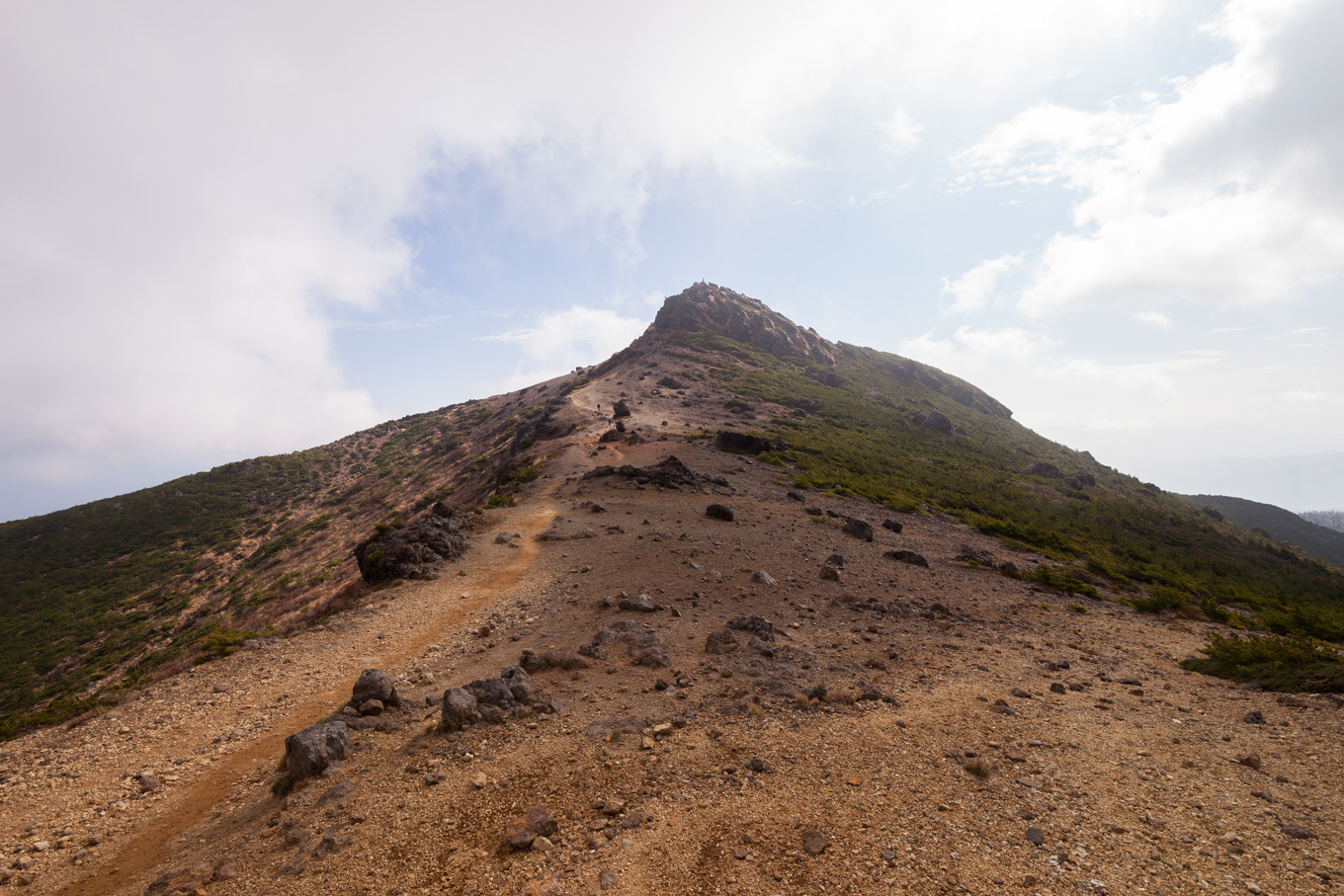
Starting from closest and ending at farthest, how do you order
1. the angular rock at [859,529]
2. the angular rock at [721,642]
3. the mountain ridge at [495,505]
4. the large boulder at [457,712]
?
the large boulder at [457,712] < the angular rock at [721,642] < the angular rock at [859,529] < the mountain ridge at [495,505]

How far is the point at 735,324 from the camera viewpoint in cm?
10462

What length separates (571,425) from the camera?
4994 cm

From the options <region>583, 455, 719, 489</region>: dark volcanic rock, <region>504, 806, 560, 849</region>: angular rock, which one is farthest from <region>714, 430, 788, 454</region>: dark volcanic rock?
<region>504, 806, 560, 849</region>: angular rock

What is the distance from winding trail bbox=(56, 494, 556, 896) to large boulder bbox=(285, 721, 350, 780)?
0.63m

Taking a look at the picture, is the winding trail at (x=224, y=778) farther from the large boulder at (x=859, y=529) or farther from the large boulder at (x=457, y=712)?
the large boulder at (x=859, y=529)

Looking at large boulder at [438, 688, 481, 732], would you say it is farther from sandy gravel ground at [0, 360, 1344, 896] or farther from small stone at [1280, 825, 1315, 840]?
small stone at [1280, 825, 1315, 840]

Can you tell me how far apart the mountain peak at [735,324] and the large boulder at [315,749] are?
9682 centimetres

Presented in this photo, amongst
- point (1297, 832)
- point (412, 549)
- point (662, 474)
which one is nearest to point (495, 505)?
point (412, 549)

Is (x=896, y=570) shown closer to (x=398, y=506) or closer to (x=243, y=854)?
(x=243, y=854)

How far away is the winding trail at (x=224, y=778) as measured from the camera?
699cm

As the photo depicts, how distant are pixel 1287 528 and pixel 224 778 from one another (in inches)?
6600

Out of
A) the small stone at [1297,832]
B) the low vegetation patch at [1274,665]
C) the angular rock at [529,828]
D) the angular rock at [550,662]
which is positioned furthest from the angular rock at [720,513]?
the small stone at [1297,832]

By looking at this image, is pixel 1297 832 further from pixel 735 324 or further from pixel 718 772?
pixel 735 324

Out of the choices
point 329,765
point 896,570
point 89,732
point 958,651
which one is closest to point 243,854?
point 329,765
